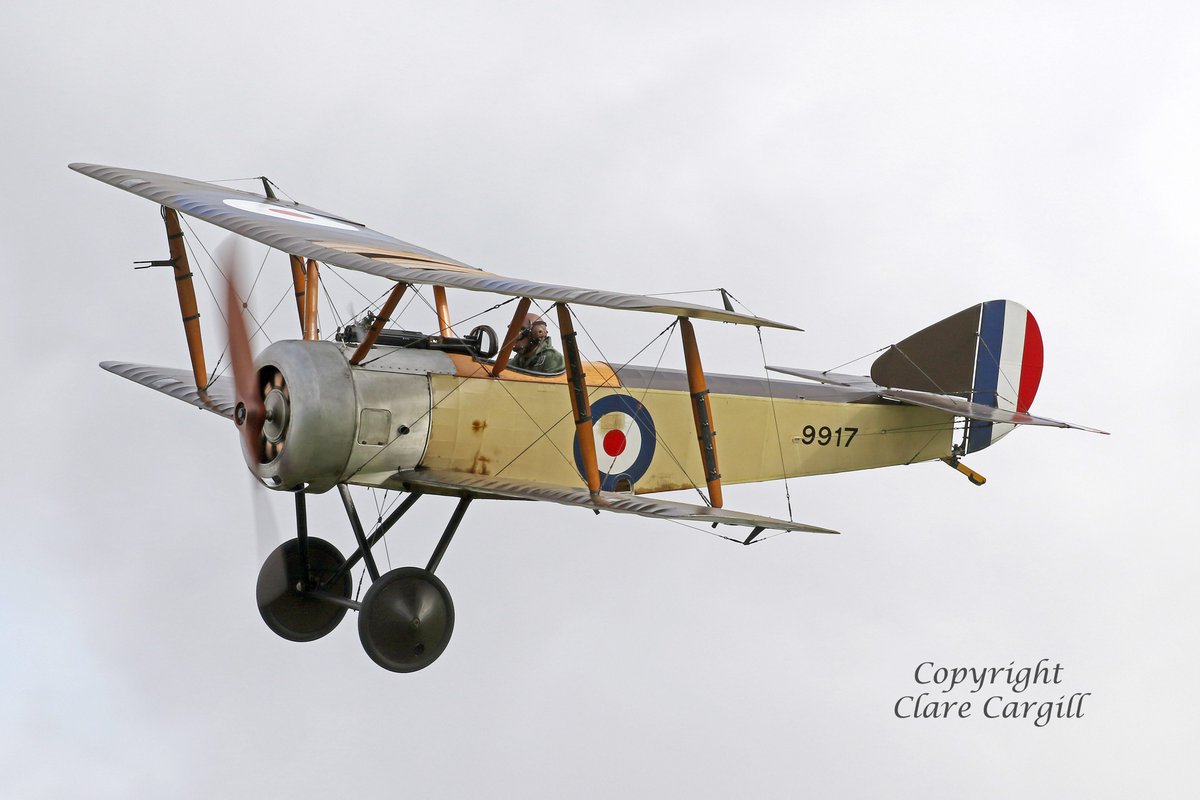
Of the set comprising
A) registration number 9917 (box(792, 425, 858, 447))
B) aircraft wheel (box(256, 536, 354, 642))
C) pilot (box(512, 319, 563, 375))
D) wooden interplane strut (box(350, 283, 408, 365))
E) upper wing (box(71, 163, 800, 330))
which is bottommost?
aircraft wheel (box(256, 536, 354, 642))

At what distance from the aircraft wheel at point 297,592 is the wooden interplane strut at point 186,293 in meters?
1.45

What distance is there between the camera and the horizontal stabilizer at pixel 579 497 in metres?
10.6

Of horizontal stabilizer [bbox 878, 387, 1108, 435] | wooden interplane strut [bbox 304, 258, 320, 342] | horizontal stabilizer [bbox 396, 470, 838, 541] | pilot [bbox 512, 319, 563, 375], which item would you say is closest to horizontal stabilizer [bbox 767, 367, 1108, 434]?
horizontal stabilizer [bbox 878, 387, 1108, 435]

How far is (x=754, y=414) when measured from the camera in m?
13.3

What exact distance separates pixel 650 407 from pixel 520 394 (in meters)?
1.23

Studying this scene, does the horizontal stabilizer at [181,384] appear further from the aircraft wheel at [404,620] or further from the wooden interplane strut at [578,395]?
the wooden interplane strut at [578,395]

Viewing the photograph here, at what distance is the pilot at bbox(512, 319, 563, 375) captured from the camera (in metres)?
11.9

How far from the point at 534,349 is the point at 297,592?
2472mm

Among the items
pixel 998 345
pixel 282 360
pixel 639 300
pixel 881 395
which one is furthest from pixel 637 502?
pixel 998 345

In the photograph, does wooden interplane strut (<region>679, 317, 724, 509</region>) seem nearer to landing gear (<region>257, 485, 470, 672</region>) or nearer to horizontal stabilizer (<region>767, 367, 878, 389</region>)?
landing gear (<region>257, 485, 470, 672</region>)

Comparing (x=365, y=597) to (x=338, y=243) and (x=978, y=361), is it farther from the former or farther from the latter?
(x=978, y=361)

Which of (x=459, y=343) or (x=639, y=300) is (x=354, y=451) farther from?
(x=639, y=300)

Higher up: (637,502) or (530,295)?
(530,295)

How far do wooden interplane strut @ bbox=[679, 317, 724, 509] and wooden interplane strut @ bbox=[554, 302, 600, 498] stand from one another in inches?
28.7
